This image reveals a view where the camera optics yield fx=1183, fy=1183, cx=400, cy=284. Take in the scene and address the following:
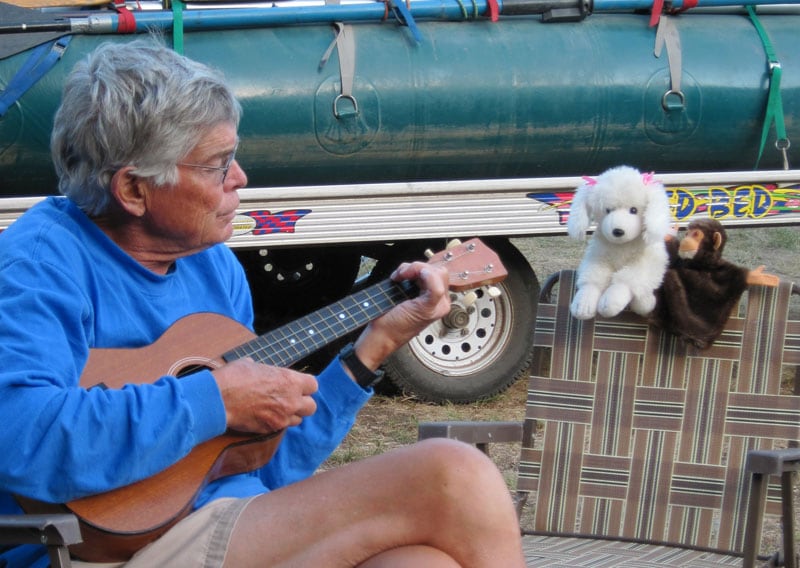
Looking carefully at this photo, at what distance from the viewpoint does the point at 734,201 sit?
513 cm

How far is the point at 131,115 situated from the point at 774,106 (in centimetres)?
368

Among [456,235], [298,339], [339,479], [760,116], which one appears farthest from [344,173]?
[339,479]

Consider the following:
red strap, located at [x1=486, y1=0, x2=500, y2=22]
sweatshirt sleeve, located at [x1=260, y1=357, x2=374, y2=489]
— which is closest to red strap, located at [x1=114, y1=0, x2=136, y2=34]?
red strap, located at [x1=486, y1=0, x2=500, y2=22]

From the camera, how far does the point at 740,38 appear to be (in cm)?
Answer: 522

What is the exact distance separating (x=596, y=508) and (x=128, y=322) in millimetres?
1632

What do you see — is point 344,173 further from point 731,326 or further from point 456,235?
point 731,326

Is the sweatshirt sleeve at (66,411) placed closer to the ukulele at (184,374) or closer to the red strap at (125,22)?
the ukulele at (184,374)

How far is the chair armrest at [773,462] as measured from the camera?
8.99ft

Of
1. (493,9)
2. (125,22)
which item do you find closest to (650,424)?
(493,9)

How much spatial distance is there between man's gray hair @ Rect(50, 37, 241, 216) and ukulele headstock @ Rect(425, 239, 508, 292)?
652 millimetres

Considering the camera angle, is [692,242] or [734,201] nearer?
[692,242]

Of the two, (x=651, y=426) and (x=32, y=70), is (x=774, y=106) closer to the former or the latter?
(x=651, y=426)

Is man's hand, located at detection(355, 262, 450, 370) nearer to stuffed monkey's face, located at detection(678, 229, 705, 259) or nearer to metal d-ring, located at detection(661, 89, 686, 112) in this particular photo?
stuffed monkey's face, located at detection(678, 229, 705, 259)

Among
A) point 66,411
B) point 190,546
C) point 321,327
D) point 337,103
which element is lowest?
point 190,546
